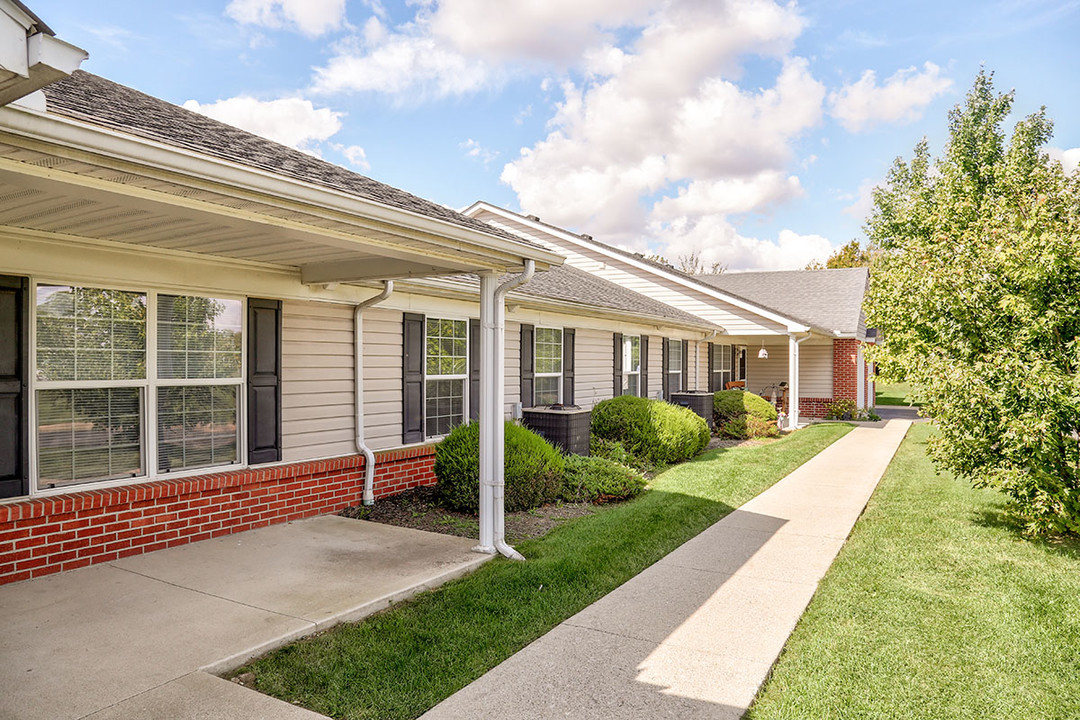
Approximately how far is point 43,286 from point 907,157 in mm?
27831

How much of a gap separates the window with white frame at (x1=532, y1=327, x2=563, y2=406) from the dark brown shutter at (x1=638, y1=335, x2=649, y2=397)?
11.1ft

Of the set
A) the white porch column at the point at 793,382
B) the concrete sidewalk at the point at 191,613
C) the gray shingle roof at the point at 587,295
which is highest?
the gray shingle roof at the point at 587,295

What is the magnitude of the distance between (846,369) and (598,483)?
15.7m

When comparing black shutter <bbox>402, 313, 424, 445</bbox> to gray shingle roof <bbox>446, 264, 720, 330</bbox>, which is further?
gray shingle roof <bbox>446, 264, 720, 330</bbox>

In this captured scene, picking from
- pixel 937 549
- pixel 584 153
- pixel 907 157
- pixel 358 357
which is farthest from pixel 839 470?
pixel 584 153

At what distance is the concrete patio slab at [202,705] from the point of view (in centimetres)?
Result: 325

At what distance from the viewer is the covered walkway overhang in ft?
9.98

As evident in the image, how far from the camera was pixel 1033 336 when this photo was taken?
637 centimetres

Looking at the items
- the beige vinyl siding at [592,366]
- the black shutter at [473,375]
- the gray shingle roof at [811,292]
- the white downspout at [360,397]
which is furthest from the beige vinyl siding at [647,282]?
the white downspout at [360,397]

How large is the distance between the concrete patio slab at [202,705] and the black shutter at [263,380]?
3493 mm

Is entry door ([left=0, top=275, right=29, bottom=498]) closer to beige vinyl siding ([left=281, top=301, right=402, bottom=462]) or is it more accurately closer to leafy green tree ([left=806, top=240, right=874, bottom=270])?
beige vinyl siding ([left=281, top=301, right=402, bottom=462])

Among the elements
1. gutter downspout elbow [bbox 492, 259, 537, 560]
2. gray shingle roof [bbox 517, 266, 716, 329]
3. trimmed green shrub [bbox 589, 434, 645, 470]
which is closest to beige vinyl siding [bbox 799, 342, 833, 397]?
gray shingle roof [bbox 517, 266, 716, 329]

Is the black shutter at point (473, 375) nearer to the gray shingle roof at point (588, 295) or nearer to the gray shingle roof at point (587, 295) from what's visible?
the gray shingle roof at point (587, 295)

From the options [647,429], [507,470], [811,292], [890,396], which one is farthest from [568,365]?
[890,396]
